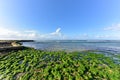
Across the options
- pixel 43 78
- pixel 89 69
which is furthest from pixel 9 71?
pixel 89 69

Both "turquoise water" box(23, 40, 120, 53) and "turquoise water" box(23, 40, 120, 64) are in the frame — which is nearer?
"turquoise water" box(23, 40, 120, 64)

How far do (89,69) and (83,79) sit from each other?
3.32 metres

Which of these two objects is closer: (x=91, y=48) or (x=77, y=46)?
(x=91, y=48)

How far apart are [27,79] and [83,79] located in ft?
19.6

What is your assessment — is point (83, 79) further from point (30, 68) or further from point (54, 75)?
point (30, 68)

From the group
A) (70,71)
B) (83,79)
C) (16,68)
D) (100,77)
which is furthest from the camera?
(16,68)

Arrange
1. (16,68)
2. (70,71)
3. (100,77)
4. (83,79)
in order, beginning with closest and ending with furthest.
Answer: (83,79) → (100,77) → (70,71) → (16,68)

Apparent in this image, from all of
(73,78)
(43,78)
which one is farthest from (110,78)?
(43,78)

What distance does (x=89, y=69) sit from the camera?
14609mm

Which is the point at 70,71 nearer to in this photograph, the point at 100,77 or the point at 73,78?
the point at 73,78

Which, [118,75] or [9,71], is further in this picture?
[9,71]

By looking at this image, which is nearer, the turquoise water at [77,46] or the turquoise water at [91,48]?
the turquoise water at [91,48]

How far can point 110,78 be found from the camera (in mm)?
12227

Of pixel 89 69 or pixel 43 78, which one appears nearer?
pixel 43 78
